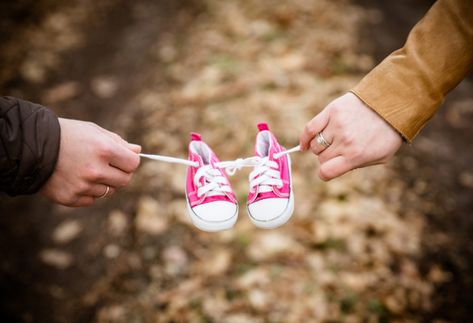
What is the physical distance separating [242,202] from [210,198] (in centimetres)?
131

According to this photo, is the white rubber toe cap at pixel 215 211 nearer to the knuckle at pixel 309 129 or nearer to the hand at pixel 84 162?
the hand at pixel 84 162

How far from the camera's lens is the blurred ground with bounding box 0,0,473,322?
264 centimetres

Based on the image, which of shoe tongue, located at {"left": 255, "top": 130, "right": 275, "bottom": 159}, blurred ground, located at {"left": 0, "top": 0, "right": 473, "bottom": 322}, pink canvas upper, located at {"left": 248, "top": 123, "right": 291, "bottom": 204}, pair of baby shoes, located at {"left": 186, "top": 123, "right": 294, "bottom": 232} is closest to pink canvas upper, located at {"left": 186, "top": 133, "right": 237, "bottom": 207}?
pair of baby shoes, located at {"left": 186, "top": 123, "right": 294, "bottom": 232}

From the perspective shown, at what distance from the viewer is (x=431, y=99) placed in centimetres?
148

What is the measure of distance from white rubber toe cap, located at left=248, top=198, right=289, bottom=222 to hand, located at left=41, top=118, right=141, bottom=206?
673 millimetres

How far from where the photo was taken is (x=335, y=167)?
1528 mm

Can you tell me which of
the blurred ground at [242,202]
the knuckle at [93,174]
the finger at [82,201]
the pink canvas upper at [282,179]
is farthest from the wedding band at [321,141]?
the blurred ground at [242,202]

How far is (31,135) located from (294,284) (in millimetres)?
2097

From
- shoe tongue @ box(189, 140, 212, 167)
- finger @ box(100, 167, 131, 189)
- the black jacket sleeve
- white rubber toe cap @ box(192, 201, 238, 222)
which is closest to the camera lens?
the black jacket sleeve

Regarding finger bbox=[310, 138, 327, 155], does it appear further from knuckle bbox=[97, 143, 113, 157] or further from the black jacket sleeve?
the black jacket sleeve

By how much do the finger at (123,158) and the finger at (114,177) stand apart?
21 mm

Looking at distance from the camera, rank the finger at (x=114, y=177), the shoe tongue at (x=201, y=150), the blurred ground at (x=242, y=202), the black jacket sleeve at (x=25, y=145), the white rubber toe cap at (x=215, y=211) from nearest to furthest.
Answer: the black jacket sleeve at (x=25, y=145), the finger at (x=114, y=177), the white rubber toe cap at (x=215, y=211), the shoe tongue at (x=201, y=150), the blurred ground at (x=242, y=202)

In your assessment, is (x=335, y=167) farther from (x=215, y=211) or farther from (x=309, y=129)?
(x=215, y=211)

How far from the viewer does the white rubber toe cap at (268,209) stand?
5.82 feet
